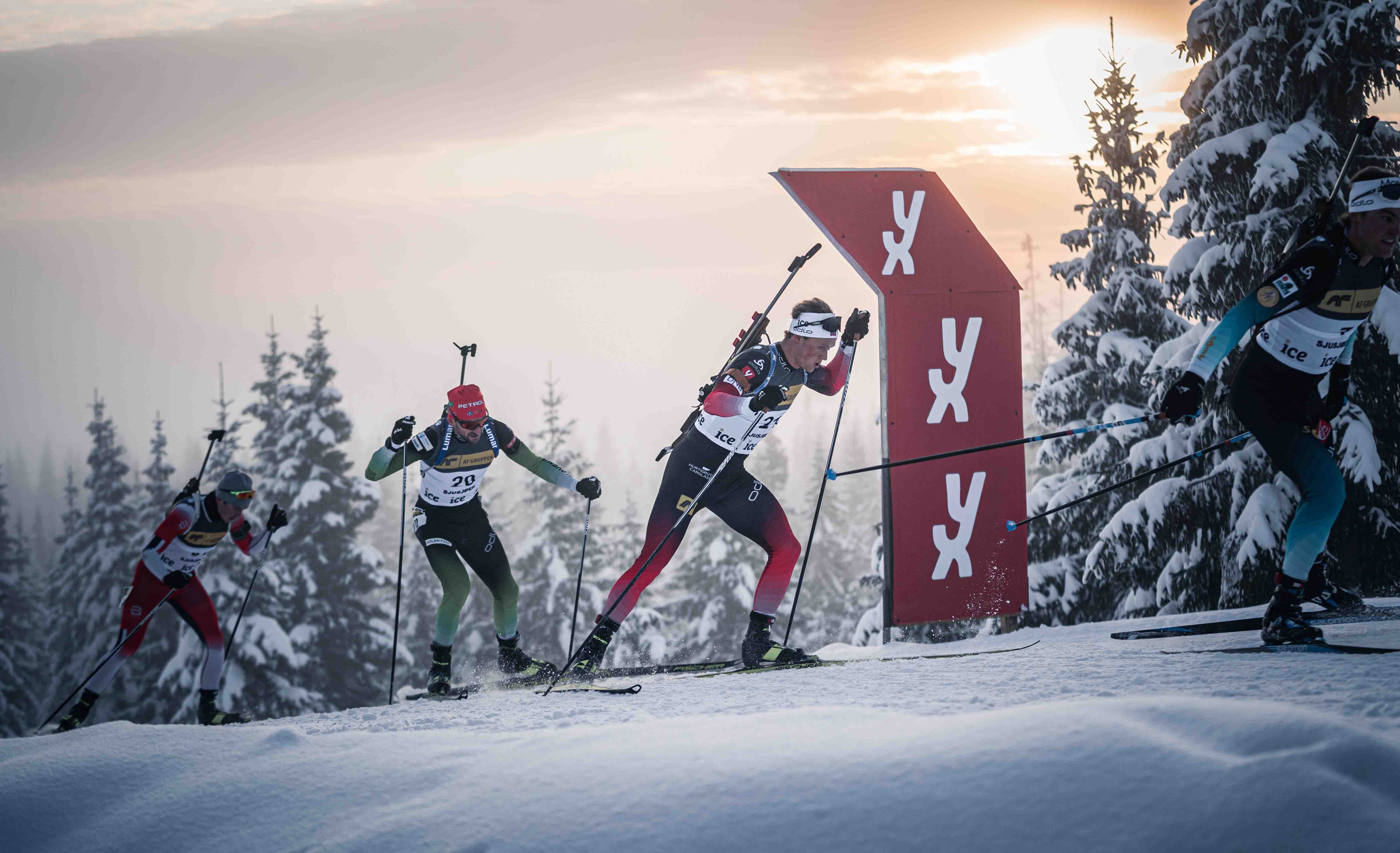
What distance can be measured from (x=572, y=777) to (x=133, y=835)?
4.75ft

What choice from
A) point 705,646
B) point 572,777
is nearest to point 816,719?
point 572,777

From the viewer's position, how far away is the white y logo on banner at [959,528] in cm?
634

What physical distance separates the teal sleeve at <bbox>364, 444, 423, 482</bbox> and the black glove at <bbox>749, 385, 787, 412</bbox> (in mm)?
→ 2390

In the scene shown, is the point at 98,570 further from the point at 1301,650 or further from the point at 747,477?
the point at 1301,650

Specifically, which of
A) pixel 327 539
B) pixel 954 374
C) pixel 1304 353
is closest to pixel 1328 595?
pixel 1304 353

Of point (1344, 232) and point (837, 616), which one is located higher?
point (1344, 232)

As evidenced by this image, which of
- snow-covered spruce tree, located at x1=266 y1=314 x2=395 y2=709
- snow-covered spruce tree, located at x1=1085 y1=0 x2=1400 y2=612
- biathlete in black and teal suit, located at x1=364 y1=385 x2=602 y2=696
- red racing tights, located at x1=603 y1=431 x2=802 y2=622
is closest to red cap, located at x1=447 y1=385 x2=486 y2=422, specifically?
biathlete in black and teal suit, located at x1=364 y1=385 x2=602 y2=696

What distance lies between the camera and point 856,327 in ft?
20.4

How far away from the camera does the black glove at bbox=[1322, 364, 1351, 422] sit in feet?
15.8

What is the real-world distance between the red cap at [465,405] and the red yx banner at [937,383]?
8.53 feet

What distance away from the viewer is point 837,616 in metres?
44.1

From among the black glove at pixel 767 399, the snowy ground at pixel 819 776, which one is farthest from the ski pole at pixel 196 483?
the black glove at pixel 767 399

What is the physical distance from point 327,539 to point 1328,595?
2075cm

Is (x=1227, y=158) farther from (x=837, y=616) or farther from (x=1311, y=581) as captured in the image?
(x=837, y=616)
